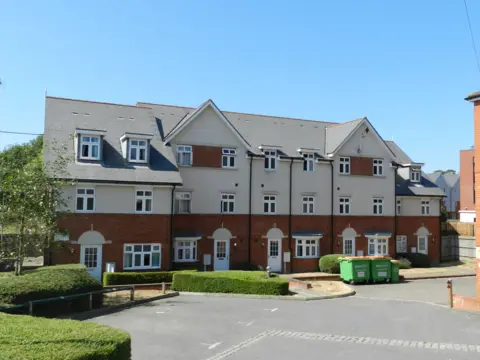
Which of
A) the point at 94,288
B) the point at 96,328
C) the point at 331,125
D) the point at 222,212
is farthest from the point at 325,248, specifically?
the point at 96,328

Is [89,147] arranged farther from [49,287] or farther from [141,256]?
[49,287]

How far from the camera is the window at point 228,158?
2975 centimetres

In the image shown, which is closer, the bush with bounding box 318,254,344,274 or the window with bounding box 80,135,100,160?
the window with bounding box 80,135,100,160

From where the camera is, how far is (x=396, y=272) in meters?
27.5

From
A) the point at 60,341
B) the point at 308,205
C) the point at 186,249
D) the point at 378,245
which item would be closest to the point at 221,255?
the point at 186,249

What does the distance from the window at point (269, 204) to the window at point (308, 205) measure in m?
2.42

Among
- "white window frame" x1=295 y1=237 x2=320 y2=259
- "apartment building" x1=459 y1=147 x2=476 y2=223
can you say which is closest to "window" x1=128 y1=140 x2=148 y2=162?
"white window frame" x1=295 y1=237 x2=320 y2=259

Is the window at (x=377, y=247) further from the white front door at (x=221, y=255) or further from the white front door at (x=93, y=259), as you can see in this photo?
the white front door at (x=93, y=259)

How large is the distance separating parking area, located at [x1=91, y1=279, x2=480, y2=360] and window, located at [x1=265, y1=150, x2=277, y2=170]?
12820 millimetres

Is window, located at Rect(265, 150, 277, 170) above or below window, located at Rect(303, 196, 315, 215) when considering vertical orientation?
above

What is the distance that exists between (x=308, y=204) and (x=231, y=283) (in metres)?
12.2

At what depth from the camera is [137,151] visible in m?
26.3

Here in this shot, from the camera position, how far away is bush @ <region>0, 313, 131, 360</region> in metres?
7.12

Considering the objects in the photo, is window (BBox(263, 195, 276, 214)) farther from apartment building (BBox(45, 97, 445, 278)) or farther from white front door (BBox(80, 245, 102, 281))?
white front door (BBox(80, 245, 102, 281))
